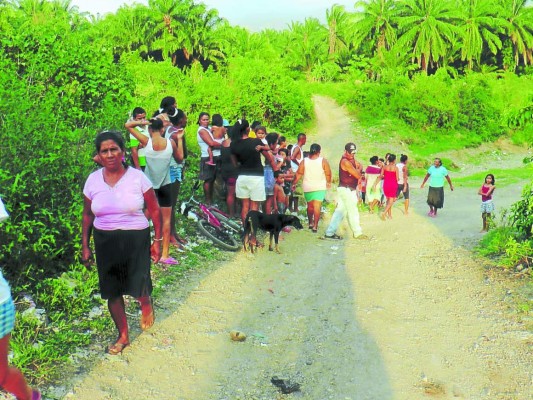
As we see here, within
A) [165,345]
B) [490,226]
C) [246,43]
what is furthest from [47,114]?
[246,43]

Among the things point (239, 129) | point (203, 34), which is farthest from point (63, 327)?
point (203, 34)

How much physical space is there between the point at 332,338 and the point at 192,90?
22.9 metres

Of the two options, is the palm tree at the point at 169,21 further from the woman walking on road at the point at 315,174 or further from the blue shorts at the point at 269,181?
the blue shorts at the point at 269,181

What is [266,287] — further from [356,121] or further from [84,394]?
[356,121]

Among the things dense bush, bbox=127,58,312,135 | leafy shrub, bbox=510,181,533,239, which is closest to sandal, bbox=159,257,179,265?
leafy shrub, bbox=510,181,533,239

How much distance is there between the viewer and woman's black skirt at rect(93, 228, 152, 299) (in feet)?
13.1

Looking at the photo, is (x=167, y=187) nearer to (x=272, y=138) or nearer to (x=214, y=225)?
(x=214, y=225)

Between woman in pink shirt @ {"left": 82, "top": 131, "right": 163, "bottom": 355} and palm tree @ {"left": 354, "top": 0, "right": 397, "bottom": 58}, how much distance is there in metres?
42.4

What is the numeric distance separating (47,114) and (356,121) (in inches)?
1048

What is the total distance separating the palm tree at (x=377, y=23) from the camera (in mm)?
44875

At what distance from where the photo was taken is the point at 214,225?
26.1 ft

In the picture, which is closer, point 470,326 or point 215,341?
point 215,341

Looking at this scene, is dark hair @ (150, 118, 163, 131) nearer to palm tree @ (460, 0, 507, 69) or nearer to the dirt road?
the dirt road

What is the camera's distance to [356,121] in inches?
1212
